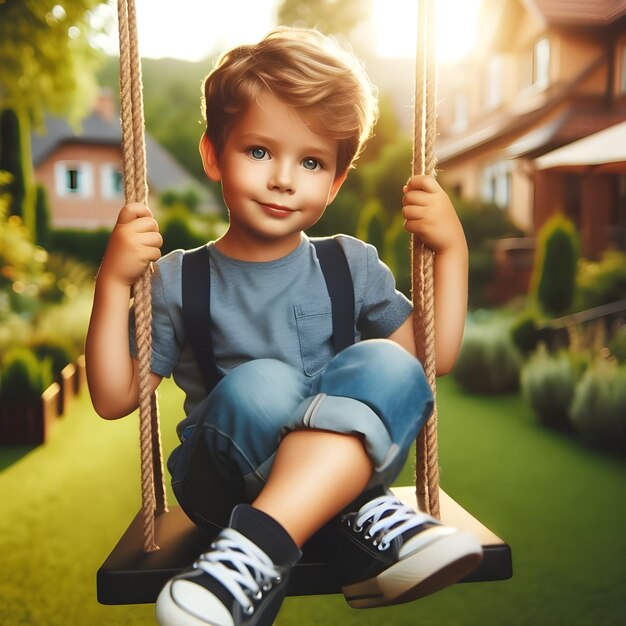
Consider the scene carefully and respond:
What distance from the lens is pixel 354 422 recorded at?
1.14m

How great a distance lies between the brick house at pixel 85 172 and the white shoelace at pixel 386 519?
20817 millimetres

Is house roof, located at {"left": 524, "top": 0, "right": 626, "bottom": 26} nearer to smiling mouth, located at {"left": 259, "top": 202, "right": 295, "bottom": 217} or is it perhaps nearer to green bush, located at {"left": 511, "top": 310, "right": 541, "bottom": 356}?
green bush, located at {"left": 511, "top": 310, "right": 541, "bottom": 356}

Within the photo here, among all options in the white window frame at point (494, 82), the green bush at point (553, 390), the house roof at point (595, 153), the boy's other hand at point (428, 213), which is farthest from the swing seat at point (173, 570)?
the white window frame at point (494, 82)

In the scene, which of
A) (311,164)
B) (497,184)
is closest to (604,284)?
(497,184)

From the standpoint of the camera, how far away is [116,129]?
72.9 ft

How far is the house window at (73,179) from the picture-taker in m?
22.1

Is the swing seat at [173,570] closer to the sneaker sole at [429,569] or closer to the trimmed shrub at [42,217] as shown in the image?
the sneaker sole at [429,569]

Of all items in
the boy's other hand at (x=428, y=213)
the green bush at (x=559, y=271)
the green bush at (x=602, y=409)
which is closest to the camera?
the boy's other hand at (x=428, y=213)

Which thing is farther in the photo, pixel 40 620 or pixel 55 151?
pixel 55 151

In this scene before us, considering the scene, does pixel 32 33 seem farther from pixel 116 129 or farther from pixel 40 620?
pixel 116 129

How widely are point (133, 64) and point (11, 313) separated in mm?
5894

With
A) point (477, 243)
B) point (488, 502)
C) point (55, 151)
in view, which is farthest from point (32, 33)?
point (55, 151)

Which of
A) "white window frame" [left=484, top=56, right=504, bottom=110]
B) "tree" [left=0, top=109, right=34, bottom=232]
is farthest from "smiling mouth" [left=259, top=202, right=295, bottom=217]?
"white window frame" [left=484, top=56, right=504, bottom=110]

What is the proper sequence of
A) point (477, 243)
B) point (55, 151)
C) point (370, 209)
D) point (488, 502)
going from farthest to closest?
point (55, 151), point (477, 243), point (370, 209), point (488, 502)
